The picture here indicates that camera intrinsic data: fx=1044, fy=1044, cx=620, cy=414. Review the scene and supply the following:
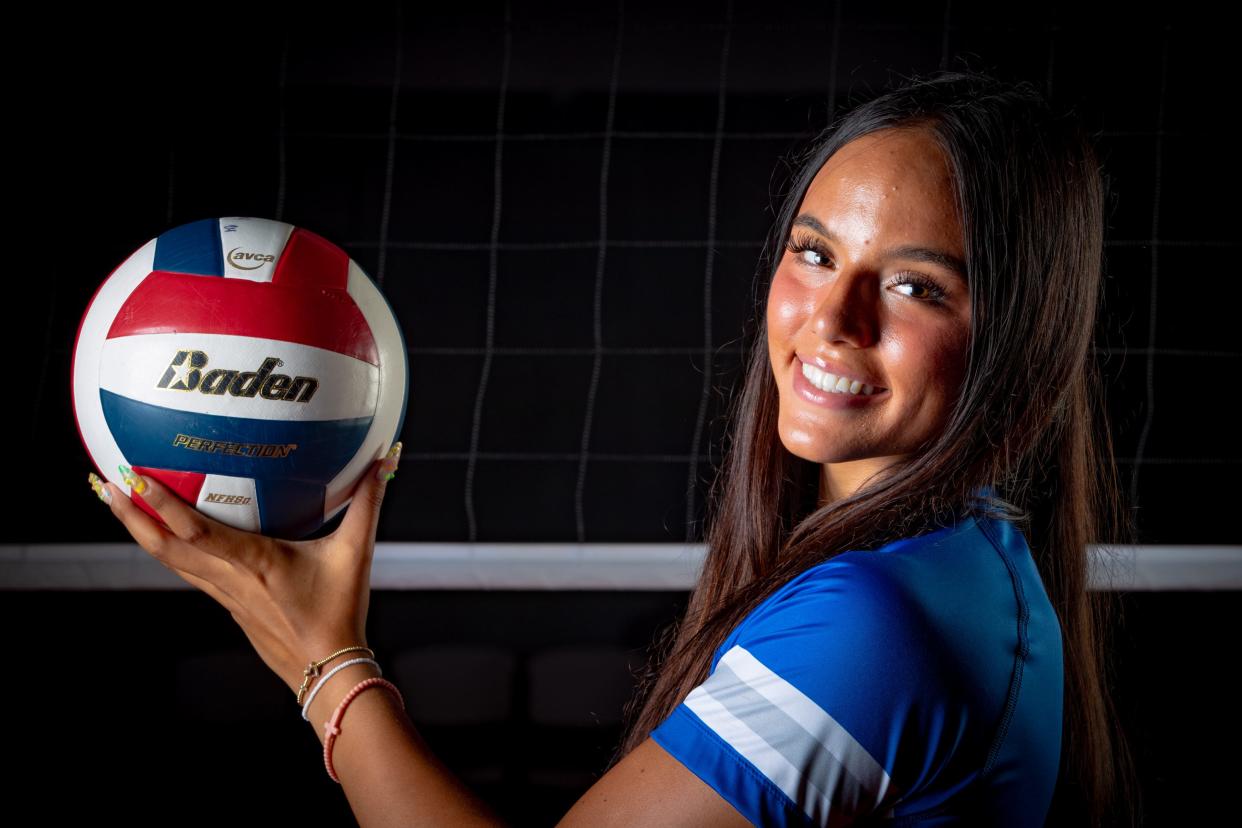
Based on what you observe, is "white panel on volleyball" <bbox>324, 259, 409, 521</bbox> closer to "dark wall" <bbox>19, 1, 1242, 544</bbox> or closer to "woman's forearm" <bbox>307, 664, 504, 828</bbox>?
"woman's forearm" <bbox>307, 664, 504, 828</bbox>

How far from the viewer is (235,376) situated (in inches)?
42.4

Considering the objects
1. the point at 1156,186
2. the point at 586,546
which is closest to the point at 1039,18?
the point at 1156,186

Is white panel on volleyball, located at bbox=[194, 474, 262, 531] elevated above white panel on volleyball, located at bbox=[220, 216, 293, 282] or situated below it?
below

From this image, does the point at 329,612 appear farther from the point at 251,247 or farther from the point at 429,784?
the point at 251,247

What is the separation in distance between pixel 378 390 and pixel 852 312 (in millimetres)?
541

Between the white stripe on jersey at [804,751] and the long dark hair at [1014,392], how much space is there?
0.22 m

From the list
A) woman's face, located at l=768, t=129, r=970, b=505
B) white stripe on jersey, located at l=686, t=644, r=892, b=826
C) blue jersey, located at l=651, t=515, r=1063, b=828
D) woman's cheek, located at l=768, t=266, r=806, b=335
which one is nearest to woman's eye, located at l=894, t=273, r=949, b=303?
woman's face, located at l=768, t=129, r=970, b=505

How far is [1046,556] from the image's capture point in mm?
1154

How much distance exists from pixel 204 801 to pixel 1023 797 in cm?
187

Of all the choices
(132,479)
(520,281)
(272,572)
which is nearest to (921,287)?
(272,572)

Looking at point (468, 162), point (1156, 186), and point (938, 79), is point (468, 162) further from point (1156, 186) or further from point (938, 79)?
point (938, 79)

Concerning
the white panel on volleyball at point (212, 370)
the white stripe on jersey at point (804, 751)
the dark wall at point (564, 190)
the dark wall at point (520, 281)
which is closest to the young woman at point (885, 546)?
the white stripe on jersey at point (804, 751)

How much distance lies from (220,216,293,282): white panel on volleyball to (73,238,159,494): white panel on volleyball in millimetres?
84

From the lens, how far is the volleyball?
1.08 m
